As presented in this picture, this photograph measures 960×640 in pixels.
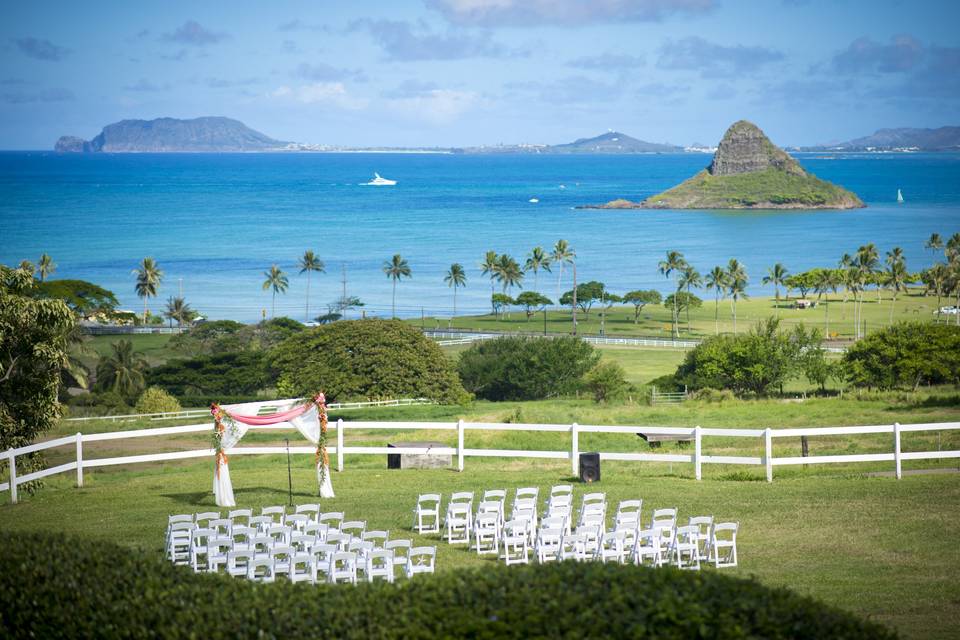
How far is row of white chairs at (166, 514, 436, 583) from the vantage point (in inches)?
→ 565

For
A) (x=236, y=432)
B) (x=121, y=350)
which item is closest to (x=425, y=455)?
(x=236, y=432)

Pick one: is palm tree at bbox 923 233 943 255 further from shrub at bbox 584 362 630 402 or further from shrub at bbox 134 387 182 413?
shrub at bbox 134 387 182 413

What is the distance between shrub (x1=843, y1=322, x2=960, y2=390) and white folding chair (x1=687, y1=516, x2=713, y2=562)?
38.0 meters

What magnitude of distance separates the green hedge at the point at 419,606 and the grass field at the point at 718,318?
8804 centimetres

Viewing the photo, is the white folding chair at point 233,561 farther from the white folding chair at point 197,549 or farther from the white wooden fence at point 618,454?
the white wooden fence at point 618,454

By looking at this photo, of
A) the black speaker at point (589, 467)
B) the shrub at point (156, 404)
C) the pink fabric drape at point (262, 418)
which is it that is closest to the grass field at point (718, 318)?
the shrub at point (156, 404)

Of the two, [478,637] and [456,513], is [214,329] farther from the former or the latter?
[478,637]

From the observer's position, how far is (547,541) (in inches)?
687

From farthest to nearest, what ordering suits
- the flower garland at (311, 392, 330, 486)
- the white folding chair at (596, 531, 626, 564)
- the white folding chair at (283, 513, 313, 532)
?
the flower garland at (311, 392, 330, 486) < the white folding chair at (283, 513, 313, 532) < the white folding chair at (596, 531, 626, 564)

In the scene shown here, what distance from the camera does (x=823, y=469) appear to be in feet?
85.4

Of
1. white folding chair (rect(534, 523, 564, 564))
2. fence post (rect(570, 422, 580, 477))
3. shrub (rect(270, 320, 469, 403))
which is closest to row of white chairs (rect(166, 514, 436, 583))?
white folding chair (rect(534, 523, 564, 564))

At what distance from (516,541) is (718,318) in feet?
325

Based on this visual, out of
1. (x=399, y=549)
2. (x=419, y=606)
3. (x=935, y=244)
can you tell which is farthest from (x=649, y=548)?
(x=935, y=244)

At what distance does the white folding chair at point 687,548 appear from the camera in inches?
642
